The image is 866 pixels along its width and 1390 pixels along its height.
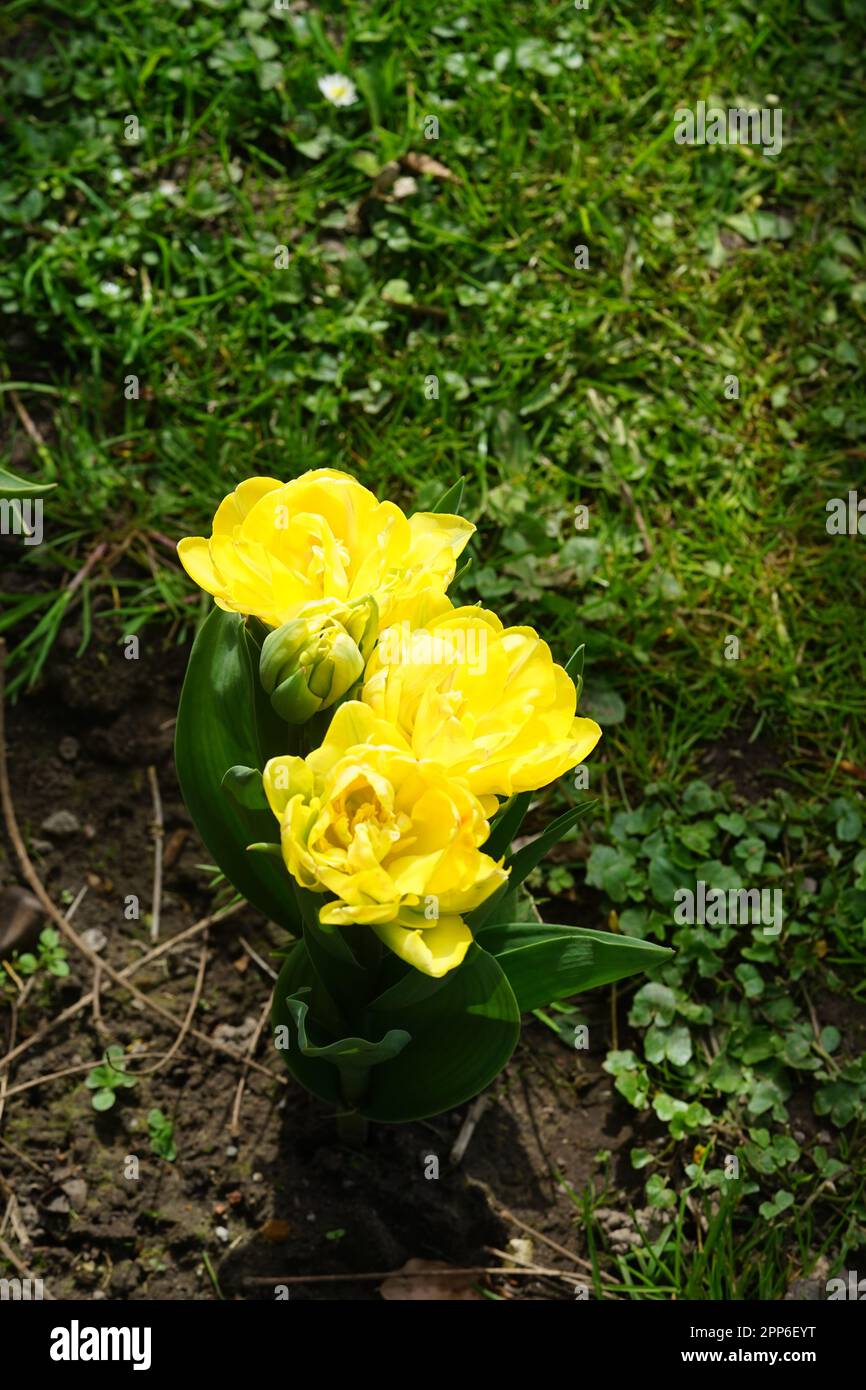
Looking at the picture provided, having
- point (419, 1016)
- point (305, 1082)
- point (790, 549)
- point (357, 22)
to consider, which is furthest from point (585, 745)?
point (357, 22)

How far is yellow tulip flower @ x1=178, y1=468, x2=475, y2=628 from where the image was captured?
4.36 ft

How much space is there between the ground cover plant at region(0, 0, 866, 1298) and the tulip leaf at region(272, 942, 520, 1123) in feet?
0.86

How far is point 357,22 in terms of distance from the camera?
9.12 feet

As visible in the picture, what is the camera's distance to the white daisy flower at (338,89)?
2.73m

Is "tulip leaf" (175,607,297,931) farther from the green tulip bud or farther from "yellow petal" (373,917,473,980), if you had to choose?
"yellow petal" (373,917,473,980)

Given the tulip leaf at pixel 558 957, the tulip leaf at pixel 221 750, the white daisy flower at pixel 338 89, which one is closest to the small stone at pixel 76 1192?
the tulip leaf at pixel 221 750

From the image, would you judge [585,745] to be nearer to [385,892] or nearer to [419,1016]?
[385,892]

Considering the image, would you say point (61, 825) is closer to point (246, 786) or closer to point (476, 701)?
Result: point (246, 786)

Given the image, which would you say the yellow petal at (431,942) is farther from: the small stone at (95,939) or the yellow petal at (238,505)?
the small stone at (95,939)

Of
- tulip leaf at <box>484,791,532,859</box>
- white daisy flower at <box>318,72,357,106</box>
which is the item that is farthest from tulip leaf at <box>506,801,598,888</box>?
white daisy flower at <box>318,72,357,106</box>

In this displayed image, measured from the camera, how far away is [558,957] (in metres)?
1.55

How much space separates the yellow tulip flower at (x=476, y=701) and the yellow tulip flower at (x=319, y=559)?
67 millimetres

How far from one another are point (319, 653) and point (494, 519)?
1.12m

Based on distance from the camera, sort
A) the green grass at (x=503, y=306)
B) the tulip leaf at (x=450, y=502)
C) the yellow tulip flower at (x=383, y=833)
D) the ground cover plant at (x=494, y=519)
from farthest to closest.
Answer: the green grass at (x=503, y=306)
the ground cover plant at (x=494, y=519)
the tulip leaf at (x=450, y=502)
the yellow tulip flower at (x=383, y=833)
